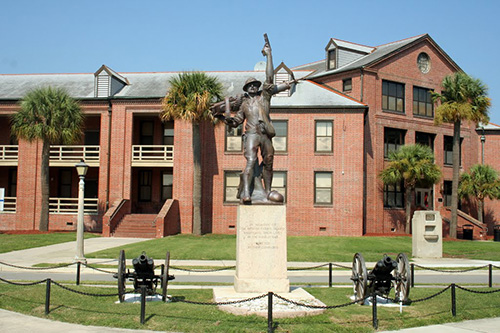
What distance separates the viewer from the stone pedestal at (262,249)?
10.7 m

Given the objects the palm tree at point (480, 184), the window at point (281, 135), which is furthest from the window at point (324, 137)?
the palm tree at point (480, 184)

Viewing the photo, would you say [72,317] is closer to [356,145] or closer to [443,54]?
[356,145]

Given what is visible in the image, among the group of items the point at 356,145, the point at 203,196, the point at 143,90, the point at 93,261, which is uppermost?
the point at 143,90

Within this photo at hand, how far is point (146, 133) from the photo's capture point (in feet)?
115

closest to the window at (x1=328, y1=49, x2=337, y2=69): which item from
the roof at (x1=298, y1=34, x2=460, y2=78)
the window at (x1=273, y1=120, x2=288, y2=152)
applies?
the roof at (x1=298, y1=34, x2=460, y2=78)

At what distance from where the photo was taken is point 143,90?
3306cm

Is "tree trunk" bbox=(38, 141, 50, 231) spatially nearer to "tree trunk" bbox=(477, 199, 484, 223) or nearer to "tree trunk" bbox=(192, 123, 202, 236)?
"tree trunk" bbox=(192, 123, 202, 236)

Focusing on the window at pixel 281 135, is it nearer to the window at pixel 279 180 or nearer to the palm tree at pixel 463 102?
the window at pixel 279 180

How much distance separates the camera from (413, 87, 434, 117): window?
35375 mm

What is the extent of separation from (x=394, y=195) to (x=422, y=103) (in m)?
6.63

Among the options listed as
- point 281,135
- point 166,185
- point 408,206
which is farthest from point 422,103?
point 166,185

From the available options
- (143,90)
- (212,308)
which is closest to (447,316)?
(212,308)

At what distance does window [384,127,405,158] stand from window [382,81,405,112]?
4.55 feet

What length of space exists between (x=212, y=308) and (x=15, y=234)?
833 inches
